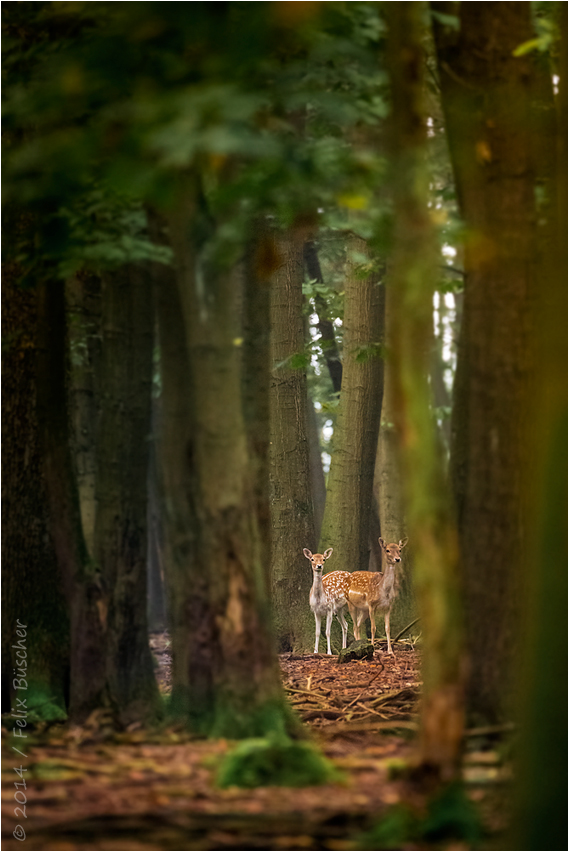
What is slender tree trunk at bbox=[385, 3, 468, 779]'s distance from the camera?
5066 mm

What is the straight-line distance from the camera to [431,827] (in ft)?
16.1

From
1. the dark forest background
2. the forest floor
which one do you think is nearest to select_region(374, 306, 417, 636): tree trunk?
the dark forest background

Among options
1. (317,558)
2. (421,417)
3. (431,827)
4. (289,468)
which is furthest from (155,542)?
(431,827)

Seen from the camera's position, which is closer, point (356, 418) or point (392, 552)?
point (356, 418)

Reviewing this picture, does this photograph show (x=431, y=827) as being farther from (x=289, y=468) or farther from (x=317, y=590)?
(x=289, y=468)

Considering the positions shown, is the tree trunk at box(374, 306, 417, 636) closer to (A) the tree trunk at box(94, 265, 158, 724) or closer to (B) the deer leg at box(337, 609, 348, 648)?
(B) the deer leg at box(337, 609, 348, 648)

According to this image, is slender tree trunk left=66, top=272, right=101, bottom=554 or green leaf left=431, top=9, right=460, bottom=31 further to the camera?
slender tree trunk left=66, top=272, right=101, bottom=554

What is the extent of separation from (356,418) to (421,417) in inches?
323

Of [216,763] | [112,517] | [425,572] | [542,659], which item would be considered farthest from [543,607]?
[112,517]

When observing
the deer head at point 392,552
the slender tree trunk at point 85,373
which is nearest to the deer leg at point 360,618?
the deer head at point 392,552

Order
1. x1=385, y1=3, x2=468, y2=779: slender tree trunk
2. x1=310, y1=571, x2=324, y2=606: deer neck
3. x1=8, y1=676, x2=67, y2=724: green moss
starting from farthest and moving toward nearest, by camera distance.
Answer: x1=310, y1=571, x2=324, y2=606: deer neck, x1=8, y1=676, x2=67, y2=724: green moss, x1=385, y1=3, x2=468, y2=779: slender tree trunk

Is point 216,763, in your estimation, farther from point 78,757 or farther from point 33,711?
point 33,711

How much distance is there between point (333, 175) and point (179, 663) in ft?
11.2

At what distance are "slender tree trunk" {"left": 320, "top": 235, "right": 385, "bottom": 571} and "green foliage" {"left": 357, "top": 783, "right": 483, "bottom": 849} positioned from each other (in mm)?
8424
